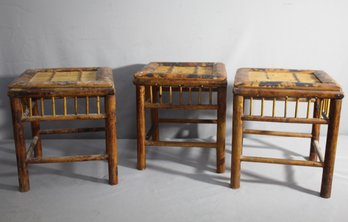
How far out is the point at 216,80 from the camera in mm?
2137

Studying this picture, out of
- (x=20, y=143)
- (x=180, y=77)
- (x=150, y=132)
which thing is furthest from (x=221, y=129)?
(x=20, y=143)

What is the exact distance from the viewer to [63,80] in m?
2.14

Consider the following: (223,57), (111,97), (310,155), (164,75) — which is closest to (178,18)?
(223,57)

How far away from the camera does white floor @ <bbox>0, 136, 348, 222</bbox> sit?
1890 millimetres

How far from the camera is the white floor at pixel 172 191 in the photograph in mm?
1890

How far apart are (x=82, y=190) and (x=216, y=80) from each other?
30.5 inches

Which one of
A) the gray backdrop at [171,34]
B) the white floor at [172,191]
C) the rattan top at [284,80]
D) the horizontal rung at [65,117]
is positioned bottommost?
the white floor at [172,191]

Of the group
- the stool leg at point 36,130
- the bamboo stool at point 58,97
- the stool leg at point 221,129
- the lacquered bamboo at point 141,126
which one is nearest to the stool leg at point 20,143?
the bamboo stool at point 58,97

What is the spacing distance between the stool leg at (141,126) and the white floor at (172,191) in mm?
57

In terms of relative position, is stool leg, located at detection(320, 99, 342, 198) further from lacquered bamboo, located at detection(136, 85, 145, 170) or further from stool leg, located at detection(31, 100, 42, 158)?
stool leg, located at detection(31, 100, 42, 158)

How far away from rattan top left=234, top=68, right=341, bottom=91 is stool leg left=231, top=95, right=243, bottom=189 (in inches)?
3.2

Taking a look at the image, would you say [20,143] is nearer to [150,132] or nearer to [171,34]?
[150,132]

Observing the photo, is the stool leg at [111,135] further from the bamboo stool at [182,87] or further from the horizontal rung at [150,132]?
the horizontal rung at [150,132]

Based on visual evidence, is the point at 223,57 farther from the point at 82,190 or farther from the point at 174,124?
the point at 82,190
